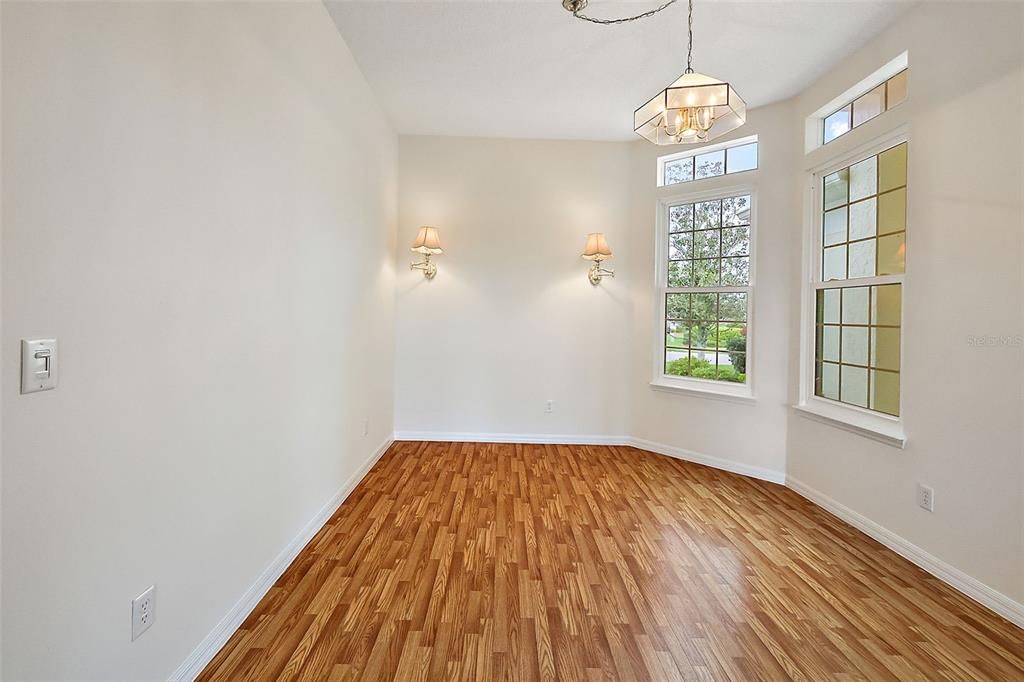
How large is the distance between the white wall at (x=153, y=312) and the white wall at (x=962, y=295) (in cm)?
319

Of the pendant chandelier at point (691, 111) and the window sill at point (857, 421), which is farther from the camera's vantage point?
the window sill at point (857, 421)

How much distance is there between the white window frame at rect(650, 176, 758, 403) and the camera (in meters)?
3.83

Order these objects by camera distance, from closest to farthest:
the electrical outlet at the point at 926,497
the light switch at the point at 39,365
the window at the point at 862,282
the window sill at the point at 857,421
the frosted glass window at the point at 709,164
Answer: the light switch at the point at 39,365
the electrical outlet at the point at 926,497
the window sill at the point at 857,421
the window at the point at 862,282
the frosted glass window at the point at 709,164

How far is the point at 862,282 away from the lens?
9.70ft

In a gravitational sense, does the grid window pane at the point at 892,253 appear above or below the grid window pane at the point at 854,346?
above

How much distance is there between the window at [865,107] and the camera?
2.76m

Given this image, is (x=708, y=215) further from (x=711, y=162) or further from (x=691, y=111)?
(x=691, y=111)

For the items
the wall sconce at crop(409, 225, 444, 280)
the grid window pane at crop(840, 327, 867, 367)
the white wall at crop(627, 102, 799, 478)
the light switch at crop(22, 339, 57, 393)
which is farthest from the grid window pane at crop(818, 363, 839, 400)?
the light switch at crop(22, 339, 57, 393)

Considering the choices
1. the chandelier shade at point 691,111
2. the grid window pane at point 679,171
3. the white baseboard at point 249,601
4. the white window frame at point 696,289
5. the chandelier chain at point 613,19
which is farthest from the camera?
the grid window pane at point 679,171

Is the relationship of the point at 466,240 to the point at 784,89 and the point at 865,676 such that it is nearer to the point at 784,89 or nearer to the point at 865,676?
the point at 784,89

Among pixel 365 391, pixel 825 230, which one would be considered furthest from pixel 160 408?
pixel 825 230

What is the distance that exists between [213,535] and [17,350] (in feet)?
3.28

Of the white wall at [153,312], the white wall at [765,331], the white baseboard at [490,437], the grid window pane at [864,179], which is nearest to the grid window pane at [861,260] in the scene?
the grid window pane at [864,179]

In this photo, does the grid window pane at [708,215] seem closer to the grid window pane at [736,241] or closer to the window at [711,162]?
the grid window pane at [736,241]
